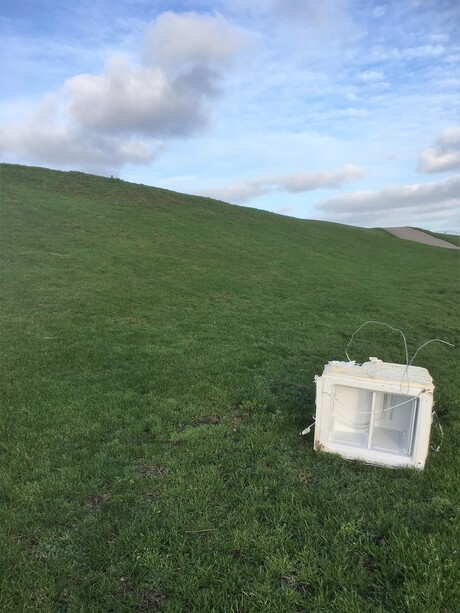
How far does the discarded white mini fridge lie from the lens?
416cm

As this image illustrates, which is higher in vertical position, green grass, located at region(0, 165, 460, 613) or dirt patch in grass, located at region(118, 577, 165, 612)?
green grass, located at region(0, 165, 460, 613)

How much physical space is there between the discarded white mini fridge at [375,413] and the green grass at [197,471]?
0.61 feet

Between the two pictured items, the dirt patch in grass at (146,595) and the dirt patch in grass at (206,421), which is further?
the dirt patch in grass at (206,421)

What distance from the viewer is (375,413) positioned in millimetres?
4691

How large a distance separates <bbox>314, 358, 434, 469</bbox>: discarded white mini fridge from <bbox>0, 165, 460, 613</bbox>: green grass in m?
0.19

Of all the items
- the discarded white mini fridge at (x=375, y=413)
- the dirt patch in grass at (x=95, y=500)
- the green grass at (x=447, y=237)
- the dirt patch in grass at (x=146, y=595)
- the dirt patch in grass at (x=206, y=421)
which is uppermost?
the green grass at (x=447, y=237)

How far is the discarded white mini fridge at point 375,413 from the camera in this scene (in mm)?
4156

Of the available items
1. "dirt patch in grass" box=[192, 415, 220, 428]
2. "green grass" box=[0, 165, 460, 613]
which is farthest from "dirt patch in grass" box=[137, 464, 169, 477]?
"dirt patch in grass" box=[192, 415, 220, 428]

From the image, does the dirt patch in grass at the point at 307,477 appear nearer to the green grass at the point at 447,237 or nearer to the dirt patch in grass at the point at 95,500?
the dirt patch in grass at the point at 95,500

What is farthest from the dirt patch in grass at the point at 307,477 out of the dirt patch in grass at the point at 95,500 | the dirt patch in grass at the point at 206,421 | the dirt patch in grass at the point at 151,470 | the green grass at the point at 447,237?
the green grass at the point at 447,237

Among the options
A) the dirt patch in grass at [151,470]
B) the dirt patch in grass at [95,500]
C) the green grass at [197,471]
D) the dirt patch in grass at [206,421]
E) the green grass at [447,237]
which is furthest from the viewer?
the green grass at [447,237]

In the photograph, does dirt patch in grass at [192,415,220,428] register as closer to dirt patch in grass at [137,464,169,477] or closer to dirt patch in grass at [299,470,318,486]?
dirt patch in grass at [137,464,169,477]

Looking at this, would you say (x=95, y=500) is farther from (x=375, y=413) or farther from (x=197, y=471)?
(x=375, y=413)

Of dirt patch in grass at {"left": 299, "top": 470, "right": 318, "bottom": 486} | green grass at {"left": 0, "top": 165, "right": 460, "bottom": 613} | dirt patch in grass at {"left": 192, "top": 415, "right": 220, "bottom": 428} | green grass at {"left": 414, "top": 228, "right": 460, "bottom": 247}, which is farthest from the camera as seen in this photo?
green grass at {"left": 414, "top": 228, "right": 460, "bottom": 247}
